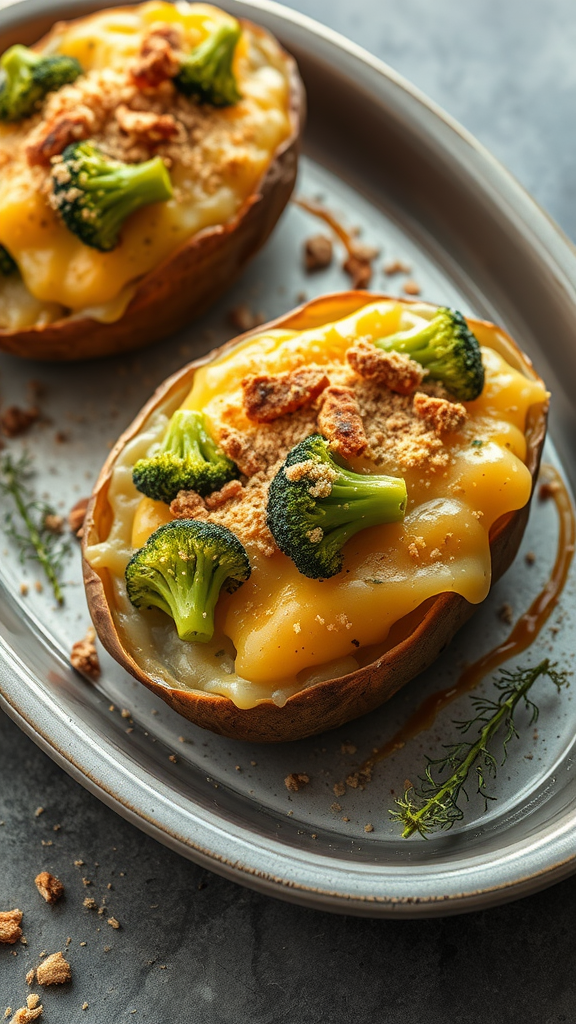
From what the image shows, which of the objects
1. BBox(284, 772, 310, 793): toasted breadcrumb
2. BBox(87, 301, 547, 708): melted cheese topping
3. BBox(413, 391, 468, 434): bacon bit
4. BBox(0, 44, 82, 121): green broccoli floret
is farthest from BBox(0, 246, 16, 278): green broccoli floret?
BBox(284, 772, 310, 793): toasted breadcrumb

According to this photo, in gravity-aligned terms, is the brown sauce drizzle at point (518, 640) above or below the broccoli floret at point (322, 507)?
below

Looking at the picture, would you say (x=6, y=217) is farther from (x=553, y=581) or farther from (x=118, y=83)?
(x=553, y=581)

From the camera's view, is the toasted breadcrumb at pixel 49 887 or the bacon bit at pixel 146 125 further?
the bacon bit at pixel 146 125

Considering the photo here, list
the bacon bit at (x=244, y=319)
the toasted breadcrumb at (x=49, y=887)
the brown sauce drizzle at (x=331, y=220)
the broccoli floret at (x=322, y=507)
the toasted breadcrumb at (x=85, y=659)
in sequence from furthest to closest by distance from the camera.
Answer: the brown sauce drizzle at (x=331, y=220)
the bacon bit at (x=244, y=319)
the toasted breadcrumb at (x=85, y=659)
the toasted breadcrumb at (x=49, y=887)
the broccoli floret at (x=322, y=507)

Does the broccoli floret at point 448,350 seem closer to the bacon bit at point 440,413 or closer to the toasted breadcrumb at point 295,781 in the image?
the bacon bit at point 440,413

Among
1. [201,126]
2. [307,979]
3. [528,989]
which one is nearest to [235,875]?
[307,979]

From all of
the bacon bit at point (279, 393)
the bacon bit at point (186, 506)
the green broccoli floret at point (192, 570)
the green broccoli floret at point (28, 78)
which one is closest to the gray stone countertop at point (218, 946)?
the green broccoli floret at point (192, 570)
